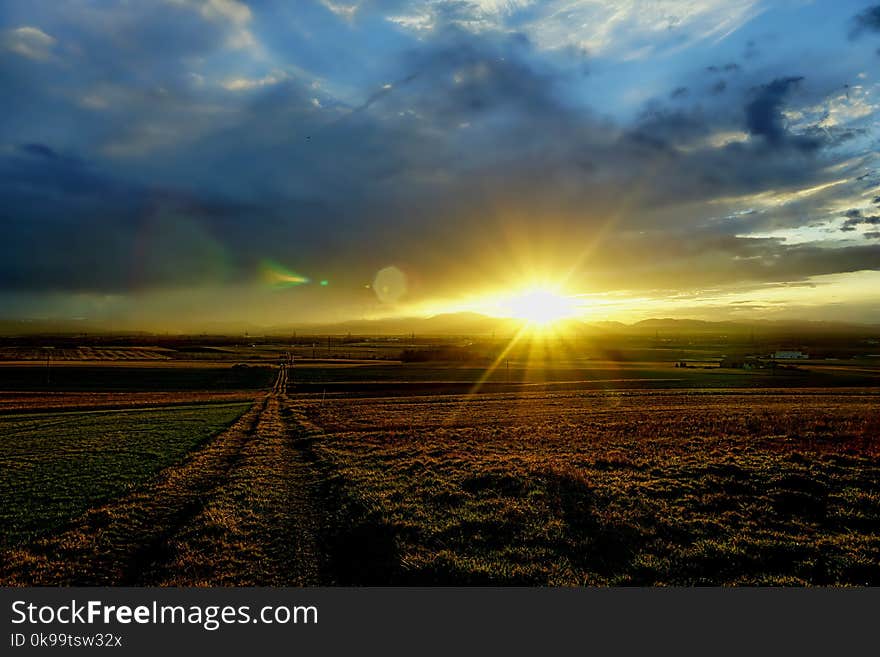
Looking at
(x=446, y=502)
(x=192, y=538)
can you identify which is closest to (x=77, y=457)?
(x=192, y=538)

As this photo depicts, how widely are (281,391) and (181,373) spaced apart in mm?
35406

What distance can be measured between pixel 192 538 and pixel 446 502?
22.7 ft

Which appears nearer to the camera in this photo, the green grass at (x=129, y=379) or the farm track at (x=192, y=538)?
the farm track at (x=192, y=538)

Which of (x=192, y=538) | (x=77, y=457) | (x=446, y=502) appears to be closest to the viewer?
(x=192, y=538)

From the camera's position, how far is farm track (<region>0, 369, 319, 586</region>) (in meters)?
9.70

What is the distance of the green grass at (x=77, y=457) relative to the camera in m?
14.0

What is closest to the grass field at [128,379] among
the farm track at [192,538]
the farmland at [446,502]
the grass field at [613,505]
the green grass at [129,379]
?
the green grass at [129,379]

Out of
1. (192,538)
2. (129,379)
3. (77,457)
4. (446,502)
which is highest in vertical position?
(192,538)

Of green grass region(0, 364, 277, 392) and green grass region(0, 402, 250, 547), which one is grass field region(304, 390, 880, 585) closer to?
green grass region(0, 402, 250, 547)

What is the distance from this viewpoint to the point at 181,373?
8925cm

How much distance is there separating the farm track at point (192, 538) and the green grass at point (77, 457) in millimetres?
1169

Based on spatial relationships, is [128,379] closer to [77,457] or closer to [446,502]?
[77,457]

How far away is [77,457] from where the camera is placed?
2139cm

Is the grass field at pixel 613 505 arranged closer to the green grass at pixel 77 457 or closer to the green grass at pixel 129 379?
→ the green grass at pixel 77 457
